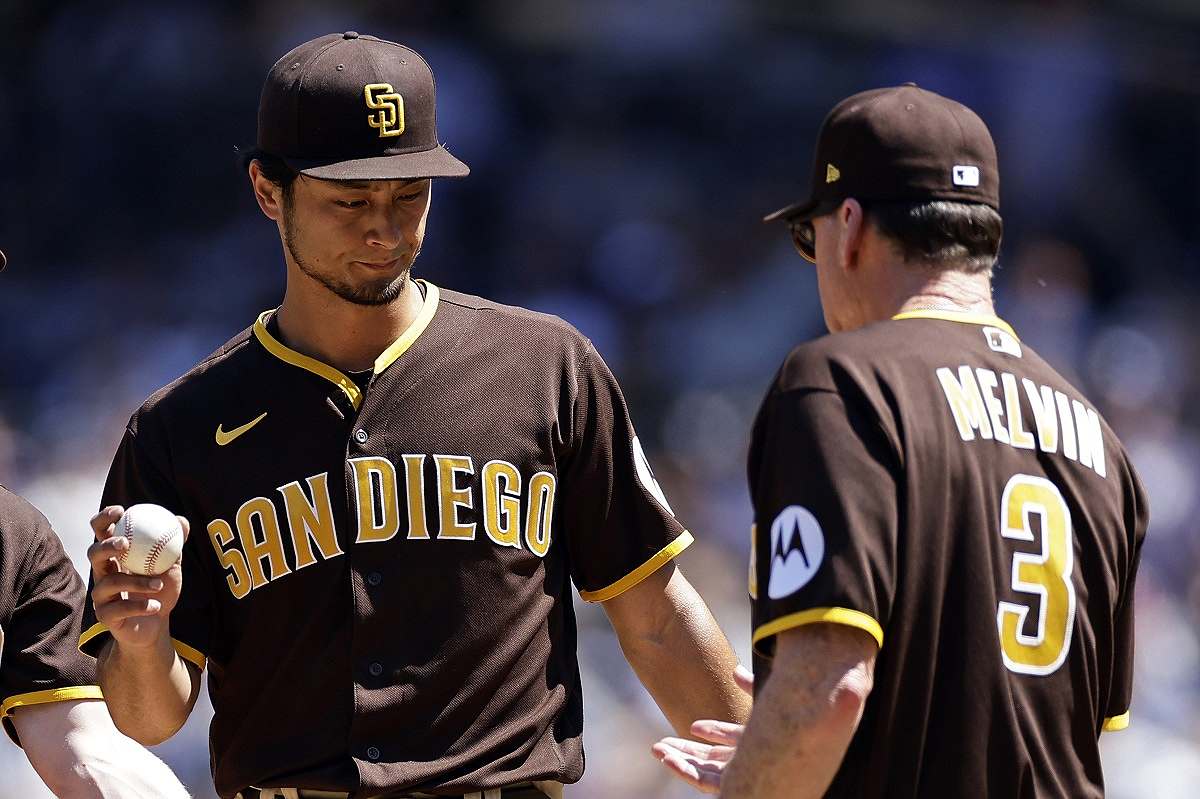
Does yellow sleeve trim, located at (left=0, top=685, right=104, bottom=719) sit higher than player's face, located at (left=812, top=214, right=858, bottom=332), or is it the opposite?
player's face, located at (left=812, top=214, right=858, bottom=332)

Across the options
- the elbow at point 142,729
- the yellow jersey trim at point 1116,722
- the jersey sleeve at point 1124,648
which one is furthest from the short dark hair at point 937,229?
the elbow at point 142,729

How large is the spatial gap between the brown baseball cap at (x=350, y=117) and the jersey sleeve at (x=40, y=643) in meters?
0.93

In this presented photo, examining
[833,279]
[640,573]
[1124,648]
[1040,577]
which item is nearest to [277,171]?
[640,573]

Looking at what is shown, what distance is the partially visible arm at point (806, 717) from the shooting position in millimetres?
2367

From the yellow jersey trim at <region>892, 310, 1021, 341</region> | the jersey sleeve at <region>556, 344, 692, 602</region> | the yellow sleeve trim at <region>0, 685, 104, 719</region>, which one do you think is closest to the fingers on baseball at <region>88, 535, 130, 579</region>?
the yellow sleeve trim at <region>0, 685, 104, 719</region>

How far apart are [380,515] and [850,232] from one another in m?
1.09

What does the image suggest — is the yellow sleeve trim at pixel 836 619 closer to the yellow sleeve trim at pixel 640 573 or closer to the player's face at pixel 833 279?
the player's face at pixel 833 279

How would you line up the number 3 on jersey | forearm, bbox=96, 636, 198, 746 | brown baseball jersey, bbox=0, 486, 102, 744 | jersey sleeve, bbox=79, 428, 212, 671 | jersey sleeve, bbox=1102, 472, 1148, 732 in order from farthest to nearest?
brown baseball jersey, bbox=0, 486, 102, 744, jersey sleeve, bbox=79, 428, 212, 671, forearm, bbox=96, 636, 198, 746, jersey sleeve, bbox=1102, 472, 1148, 732, the number 3 on jersey

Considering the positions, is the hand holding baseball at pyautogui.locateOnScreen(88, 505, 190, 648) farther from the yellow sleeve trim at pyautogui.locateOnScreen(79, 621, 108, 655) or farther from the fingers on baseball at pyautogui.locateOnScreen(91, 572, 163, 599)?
the yellow sleeve trim at pyautogui.locateOnScreen(79, 621, 108, 655)

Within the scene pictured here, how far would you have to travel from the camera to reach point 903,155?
267 cm

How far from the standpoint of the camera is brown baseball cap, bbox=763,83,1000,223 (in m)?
2.67

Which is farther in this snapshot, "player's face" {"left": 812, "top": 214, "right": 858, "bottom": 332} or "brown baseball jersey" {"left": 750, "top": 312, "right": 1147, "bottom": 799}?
"player's face" {"left": 812, "top": 214, "right": 858, "bottom": 332}

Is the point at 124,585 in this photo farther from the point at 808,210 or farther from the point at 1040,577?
the point at 1040,577

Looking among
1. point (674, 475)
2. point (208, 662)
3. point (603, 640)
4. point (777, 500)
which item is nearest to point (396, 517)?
point (208, 662)
